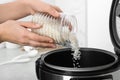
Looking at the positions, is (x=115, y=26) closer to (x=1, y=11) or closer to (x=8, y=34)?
(x=8, y=34)

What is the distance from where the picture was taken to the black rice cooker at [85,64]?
2.28ft

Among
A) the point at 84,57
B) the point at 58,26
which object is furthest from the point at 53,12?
the point at 84,57

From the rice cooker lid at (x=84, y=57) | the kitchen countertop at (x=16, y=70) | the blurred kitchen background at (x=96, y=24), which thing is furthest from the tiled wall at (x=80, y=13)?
the rice cooker lid at (x=84, y=57)

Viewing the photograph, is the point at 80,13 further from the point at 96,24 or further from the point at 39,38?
the point at 39,38

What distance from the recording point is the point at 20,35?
3.02ft

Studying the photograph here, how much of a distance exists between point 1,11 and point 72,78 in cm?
59

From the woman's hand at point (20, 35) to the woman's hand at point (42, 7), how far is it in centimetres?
8

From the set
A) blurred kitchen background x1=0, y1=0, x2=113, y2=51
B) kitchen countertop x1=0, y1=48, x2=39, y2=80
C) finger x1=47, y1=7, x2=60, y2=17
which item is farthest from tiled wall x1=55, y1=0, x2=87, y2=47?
finger x1=47, y1=7, x2=60, y2=17

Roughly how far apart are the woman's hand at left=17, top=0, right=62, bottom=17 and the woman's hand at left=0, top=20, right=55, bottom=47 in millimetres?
77

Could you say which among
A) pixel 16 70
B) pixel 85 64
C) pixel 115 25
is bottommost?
pixel 16 70

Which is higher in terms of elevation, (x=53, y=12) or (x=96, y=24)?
(x=53, y=12)

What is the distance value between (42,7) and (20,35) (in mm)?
134

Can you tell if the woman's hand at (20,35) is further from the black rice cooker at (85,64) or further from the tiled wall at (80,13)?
the tiled wall at (80,13)

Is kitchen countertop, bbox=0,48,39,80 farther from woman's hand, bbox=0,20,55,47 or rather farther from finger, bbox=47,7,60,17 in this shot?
finger, bbox=47,7,60,17
